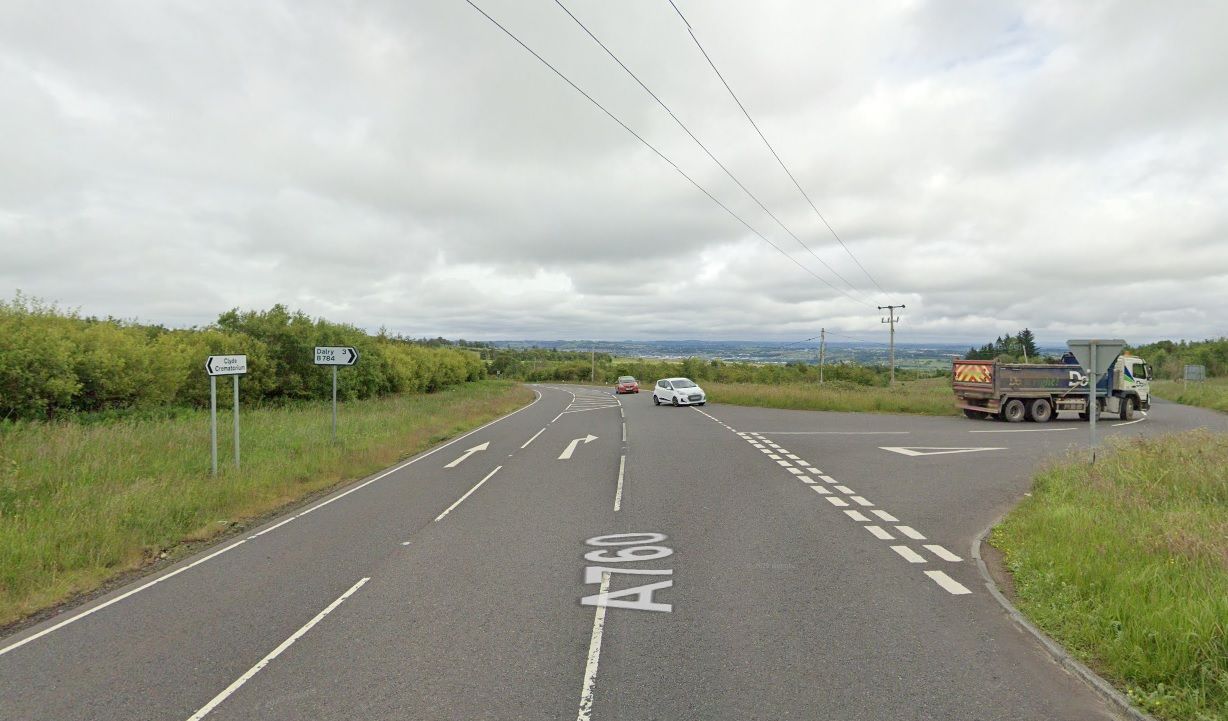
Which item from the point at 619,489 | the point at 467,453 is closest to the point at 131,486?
the point at 467,453

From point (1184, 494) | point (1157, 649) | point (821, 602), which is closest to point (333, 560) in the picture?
point (821, 602)

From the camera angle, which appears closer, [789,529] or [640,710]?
[640,710]

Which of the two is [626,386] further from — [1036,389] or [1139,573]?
[1139,573]

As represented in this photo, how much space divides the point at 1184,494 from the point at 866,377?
82.6 metres

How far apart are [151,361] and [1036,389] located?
32566 millimetres

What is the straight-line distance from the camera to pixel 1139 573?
526 cm

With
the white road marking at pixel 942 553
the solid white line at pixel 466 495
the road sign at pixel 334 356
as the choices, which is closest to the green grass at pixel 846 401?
the solid white line at pixel 466 495

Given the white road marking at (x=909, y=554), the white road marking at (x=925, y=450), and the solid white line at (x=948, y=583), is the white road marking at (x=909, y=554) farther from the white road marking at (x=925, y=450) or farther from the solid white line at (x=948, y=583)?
the white road marking at (x=925, y=450)

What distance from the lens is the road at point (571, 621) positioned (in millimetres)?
3887

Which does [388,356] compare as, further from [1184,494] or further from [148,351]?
[1184,494]

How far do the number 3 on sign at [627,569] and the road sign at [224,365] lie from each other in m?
7.80

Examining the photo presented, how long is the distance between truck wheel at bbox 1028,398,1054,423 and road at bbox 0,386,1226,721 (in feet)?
56.8

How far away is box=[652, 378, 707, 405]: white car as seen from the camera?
116ft

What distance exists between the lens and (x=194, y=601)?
5.92m
